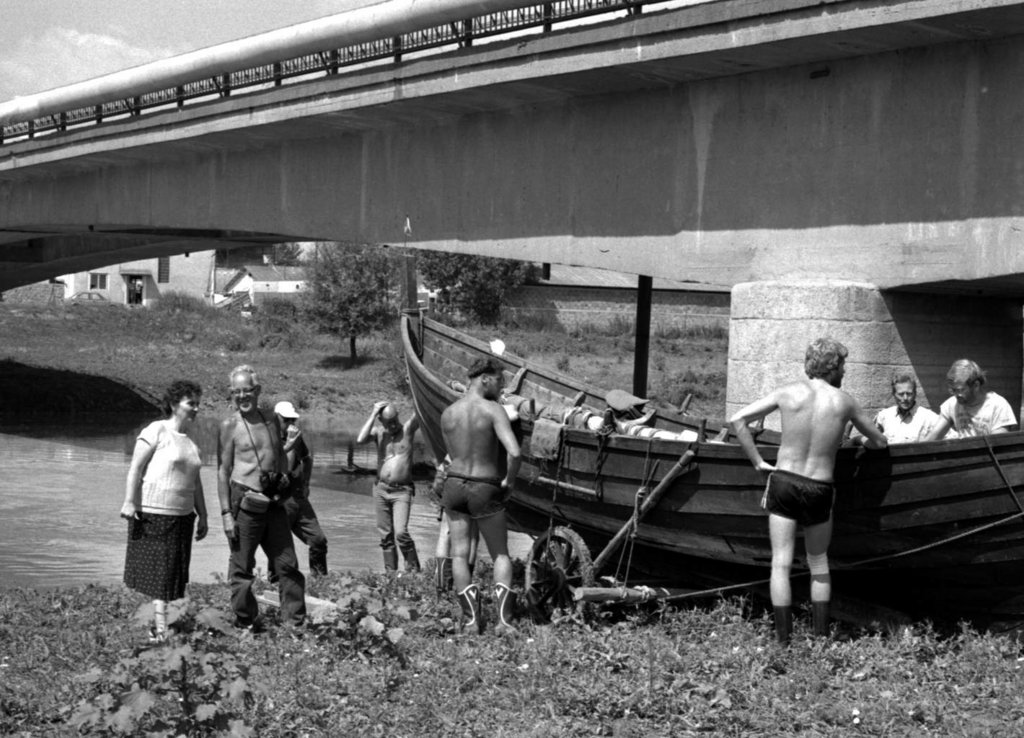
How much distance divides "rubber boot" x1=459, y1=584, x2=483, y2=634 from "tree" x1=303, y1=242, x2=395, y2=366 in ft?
112

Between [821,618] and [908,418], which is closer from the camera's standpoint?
[821,618]

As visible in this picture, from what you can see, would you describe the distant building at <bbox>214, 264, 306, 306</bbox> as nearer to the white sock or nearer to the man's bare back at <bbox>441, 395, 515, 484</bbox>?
the man's bare back at <bbox>441, 395, 515, 484</bbox>

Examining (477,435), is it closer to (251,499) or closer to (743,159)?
(251,499)

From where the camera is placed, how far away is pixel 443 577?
397 inches

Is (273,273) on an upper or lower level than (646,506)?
upper

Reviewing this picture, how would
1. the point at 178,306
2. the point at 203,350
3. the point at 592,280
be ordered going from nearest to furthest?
the point at 203,350 → the point at 178,306 → the point at 592,280

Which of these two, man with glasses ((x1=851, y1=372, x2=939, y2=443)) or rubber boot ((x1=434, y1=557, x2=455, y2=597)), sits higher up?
man with glasses ((x1=851, y1=372, x2=939, y2=443))

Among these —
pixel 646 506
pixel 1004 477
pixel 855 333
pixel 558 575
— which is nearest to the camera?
pixel 1004 477

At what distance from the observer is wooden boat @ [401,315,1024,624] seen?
26.9 feet

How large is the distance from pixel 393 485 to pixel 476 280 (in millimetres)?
39539

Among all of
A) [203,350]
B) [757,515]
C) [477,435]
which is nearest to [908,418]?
[757,515]

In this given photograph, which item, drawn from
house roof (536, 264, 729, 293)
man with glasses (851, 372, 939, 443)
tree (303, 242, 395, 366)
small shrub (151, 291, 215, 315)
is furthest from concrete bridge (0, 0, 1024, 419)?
house roof (536, 264, 729, 293)

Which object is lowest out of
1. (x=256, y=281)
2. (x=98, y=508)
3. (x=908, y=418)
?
(x=98, y=508)

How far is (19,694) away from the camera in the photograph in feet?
23.3
